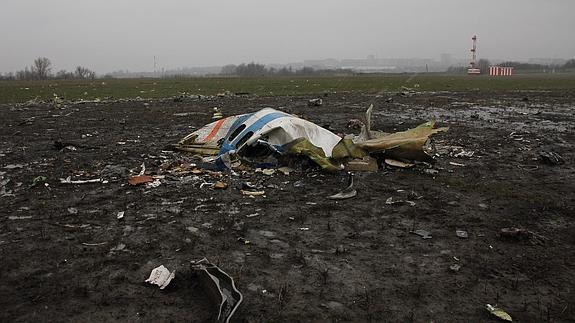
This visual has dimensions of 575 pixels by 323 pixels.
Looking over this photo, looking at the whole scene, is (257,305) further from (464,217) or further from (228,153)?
(228,153)

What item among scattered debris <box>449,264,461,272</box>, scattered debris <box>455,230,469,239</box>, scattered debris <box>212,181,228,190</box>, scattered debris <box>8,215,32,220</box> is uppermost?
scattered debris <box>212,181,228,190</box>

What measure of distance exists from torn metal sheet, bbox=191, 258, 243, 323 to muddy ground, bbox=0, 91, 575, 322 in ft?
0.21

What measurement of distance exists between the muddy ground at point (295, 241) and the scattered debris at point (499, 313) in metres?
0.05

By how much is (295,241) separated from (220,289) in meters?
1.11

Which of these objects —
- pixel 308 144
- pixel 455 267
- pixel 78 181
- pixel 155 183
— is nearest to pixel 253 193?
pixel 155 183

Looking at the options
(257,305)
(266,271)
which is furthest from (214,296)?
(266,271)

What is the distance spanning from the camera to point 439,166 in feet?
21.2

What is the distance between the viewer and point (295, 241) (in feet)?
12.3

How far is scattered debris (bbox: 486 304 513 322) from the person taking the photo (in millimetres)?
2596

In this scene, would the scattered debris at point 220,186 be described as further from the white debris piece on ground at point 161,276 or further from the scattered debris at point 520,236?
the scattered debris at point 520,236

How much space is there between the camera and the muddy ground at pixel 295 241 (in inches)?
108

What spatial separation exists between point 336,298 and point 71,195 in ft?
11.6

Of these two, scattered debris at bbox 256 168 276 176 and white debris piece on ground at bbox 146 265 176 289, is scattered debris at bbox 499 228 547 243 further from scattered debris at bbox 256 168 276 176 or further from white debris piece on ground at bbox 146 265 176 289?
scattered debris at bbox 256 168 276 176

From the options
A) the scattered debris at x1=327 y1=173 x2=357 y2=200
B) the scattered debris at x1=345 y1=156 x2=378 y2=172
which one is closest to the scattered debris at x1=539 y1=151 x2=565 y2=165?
the scattered debris at x1=345 y1=156 x2=378 y2=172
